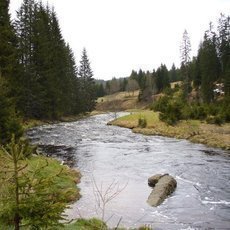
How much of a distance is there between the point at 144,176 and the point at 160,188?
376cm

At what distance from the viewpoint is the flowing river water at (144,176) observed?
13.7 meters

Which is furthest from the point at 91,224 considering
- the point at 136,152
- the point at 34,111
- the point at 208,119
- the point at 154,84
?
the point at 154,84

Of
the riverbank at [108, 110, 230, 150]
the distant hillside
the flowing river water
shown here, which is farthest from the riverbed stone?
the distant hillside

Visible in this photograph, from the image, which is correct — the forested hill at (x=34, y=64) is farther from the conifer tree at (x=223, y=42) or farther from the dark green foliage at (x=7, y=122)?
the conifer tree at (x=223, y=42)

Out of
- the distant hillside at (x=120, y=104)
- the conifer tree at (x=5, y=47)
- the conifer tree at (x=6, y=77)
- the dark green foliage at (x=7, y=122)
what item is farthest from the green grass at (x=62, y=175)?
the distant hillside at (x=120, y=104)

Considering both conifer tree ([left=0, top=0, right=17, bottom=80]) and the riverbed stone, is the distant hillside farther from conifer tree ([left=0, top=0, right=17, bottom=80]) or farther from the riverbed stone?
the riverbed stone

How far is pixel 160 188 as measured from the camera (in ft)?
54.8

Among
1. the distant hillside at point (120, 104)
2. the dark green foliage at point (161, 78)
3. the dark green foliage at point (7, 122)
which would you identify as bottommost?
the distant hillside at point (120, 104)

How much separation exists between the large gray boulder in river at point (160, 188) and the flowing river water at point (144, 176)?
0.95ft

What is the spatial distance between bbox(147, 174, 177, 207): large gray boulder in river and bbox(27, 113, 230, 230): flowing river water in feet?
0.95

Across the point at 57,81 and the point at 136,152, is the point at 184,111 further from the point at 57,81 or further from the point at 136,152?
the point at 57,81

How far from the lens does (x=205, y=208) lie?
1474 centimetres

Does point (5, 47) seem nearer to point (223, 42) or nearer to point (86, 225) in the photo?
point (86, 225)

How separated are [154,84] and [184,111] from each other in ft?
235
